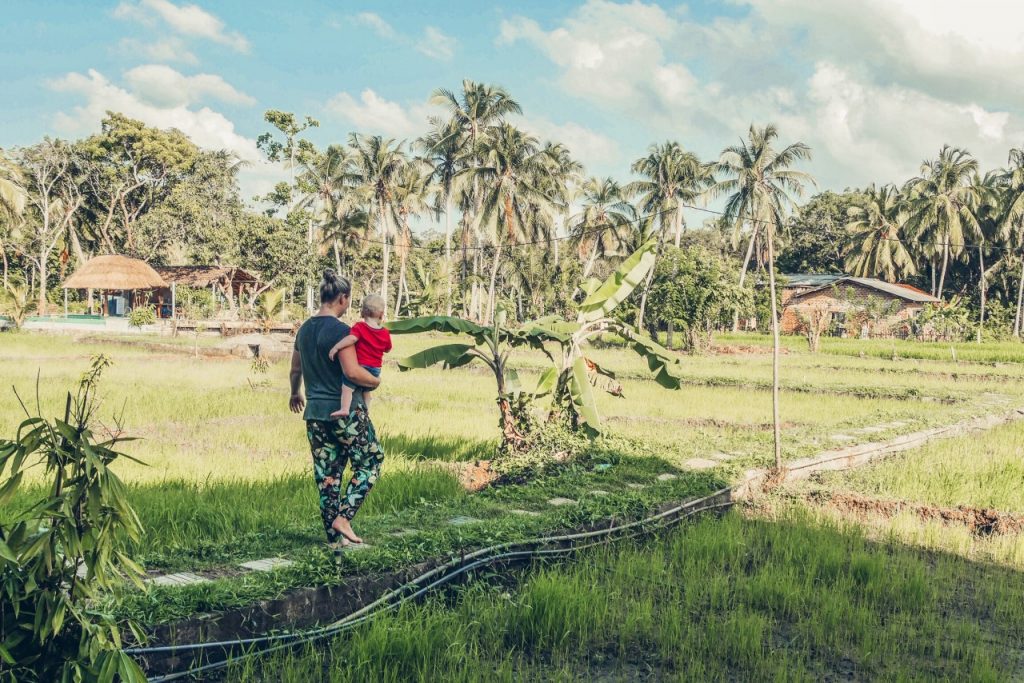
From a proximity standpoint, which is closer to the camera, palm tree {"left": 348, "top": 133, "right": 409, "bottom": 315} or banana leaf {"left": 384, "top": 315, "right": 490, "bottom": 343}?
banana leaf {"left": 384, "top": 315, "right": 490, "bottom": 343}

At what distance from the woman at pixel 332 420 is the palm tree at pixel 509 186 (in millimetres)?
27013

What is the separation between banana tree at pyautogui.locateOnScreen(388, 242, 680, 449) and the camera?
21.9 ft

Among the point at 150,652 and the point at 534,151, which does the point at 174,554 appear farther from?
the point at 534,151

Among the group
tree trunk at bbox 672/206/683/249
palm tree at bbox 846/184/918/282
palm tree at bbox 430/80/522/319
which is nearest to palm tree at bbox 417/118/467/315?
palm tree at bbox 430/80/522/319

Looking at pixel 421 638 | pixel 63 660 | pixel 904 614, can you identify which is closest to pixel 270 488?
pixel 421 638

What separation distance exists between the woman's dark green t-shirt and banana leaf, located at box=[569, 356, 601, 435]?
3.12 meters

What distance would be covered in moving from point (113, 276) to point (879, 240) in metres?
36.8

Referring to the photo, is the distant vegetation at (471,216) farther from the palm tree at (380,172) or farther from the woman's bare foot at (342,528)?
the woman's bare foot at (342,528)

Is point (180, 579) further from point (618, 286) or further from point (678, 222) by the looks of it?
point (678, 222)

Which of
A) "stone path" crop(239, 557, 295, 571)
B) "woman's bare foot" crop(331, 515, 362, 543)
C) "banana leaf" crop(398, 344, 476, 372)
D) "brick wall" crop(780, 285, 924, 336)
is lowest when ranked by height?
"stone path" crop(239, 557, 295, 571)

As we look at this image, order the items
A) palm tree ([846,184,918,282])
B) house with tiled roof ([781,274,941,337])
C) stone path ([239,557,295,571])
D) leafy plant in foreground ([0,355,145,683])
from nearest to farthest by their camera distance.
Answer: leafy plant in foreground ([0,355,145,683]), stone path ([239,557,295,571]), house with tiled roof ([781,274,941,337]), palm tree ([846,184,918,282])

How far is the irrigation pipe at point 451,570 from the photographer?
2.99 metres

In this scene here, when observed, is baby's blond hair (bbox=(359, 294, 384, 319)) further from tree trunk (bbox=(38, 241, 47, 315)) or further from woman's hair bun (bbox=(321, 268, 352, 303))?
tree trunk (bbox=(38, 241, 47, 315))

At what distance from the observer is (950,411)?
36.6ft
